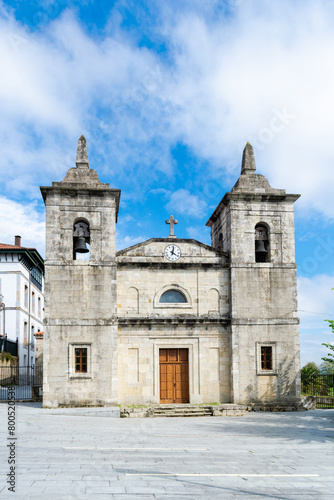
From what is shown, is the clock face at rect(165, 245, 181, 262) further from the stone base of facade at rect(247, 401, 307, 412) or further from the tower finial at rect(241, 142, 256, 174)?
the stone base of facade at rect(247, 401, 307, 412)

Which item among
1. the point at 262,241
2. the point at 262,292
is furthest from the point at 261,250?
the point at 262,292

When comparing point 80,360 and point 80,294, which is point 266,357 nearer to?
point 80,360

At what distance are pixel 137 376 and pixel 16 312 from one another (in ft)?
64.5

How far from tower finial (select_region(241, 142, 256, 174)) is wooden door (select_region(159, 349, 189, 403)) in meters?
8.89

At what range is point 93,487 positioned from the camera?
8.77m

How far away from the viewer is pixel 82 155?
23578mm

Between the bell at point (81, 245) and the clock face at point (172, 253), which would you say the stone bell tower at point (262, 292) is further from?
the bell at point (81, 245)

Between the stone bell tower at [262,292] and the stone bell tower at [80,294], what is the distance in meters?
5.35

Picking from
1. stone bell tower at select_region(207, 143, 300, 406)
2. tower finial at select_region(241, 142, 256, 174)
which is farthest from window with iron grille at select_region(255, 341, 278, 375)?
tower finial at select_region(241, 142, 256, 174)

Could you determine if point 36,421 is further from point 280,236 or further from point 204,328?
point 280,236

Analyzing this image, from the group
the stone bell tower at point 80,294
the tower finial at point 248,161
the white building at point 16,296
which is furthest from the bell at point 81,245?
the white building at point 16,296

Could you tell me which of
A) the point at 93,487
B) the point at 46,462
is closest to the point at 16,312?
the point at 46,462

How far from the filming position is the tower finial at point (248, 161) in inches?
961

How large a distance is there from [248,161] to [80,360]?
11955 mm
